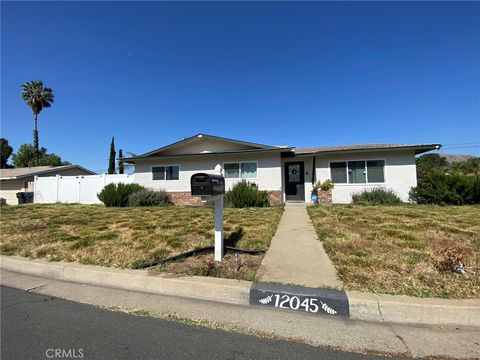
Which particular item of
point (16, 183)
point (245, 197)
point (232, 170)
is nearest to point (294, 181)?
point (232, 170)

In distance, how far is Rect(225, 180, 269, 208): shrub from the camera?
45.3 ft

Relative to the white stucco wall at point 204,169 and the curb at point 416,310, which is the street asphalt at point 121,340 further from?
the white stucco wall at point 204,169

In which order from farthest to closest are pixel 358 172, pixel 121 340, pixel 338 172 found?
pixel 338 172
pixel 358 172
pixel 121 340

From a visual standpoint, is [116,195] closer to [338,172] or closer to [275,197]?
[275,197]

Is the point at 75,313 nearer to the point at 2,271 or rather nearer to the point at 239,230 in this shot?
the point at 2,271

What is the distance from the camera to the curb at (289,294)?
3424mm

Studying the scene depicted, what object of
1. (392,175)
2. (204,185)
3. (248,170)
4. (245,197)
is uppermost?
(248,170)

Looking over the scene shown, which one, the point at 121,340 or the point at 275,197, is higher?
the point at 275,197

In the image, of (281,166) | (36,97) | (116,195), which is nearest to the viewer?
(116,195)

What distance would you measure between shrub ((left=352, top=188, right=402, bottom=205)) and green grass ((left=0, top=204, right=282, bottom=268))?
21.0 ft

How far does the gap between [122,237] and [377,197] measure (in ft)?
38.1

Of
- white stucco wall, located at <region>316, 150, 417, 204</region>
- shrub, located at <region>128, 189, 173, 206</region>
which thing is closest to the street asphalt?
shrub, located at <region>128, 189, 173, 206</region>

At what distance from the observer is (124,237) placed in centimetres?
735

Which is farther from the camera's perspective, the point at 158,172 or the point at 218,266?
the point at 158,172
